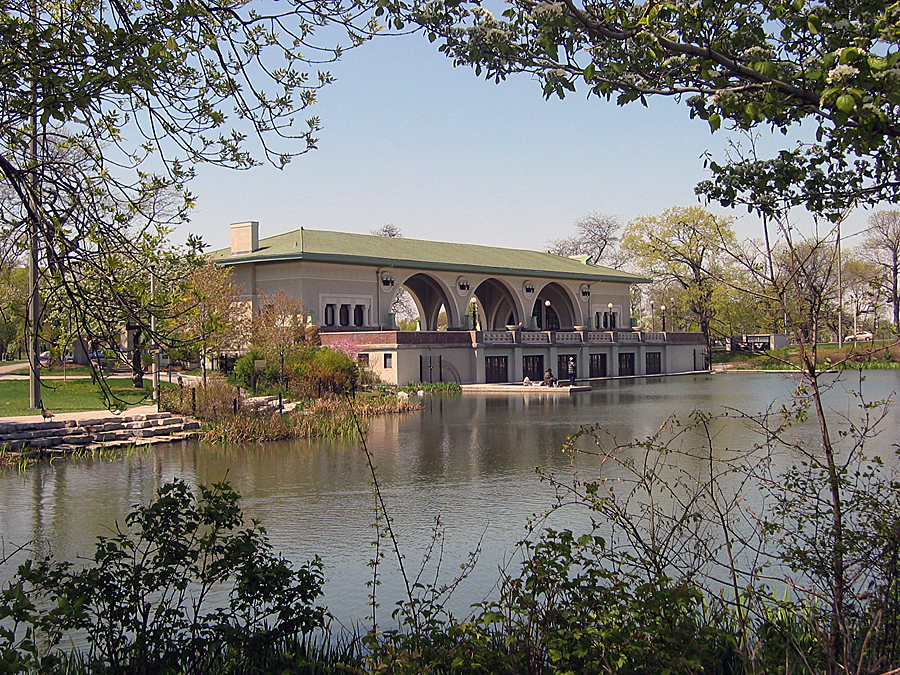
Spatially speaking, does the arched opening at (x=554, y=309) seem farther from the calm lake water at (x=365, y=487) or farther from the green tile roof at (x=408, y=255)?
the calm lake water at (x=365, y=487)

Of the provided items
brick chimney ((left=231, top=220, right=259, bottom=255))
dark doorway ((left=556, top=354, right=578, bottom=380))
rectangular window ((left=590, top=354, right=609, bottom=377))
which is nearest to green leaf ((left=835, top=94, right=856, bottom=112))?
brick chimney ((left=231, top=220, right=259, bottom=255))

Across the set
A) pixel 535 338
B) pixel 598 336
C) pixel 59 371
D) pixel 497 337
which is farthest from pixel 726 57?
pixel 598 336

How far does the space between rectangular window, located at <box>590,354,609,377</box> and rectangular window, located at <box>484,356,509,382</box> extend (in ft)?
22.7

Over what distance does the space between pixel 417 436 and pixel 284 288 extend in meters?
19.5

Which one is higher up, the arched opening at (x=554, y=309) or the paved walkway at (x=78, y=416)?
the arched opening at (x=554, y=309)

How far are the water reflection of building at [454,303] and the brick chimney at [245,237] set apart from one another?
0.06m

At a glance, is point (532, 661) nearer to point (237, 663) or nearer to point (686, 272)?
point (237, 663)

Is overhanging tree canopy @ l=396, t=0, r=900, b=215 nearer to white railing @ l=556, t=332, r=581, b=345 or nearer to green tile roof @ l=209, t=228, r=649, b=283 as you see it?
green tile roof @ l=209, t=228, r=649, b=283

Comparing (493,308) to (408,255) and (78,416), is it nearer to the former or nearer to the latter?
(408,255)

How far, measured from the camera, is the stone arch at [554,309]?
54.0 meters

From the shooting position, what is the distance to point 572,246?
76.9 metres

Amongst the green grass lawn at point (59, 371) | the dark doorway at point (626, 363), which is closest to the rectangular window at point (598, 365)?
the dark doorway at point (626, 363)

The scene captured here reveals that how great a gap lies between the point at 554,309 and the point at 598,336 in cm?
946

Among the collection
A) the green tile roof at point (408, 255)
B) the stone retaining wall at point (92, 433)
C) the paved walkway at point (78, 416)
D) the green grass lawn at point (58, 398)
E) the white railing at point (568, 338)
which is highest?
the green tile roof at point (408, 255)
